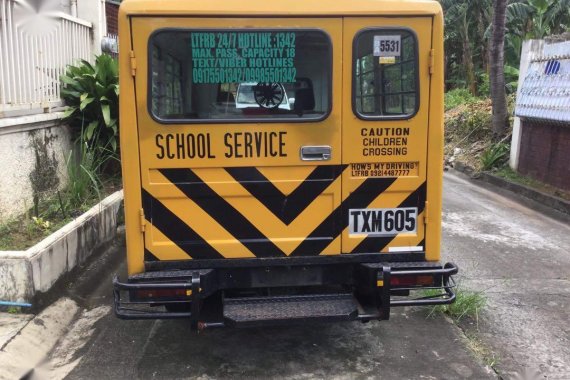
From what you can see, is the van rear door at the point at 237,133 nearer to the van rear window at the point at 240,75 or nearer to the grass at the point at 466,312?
the van rear window at the point at 240,75

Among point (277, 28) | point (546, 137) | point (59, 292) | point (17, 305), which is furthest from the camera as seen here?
point (546, 137)

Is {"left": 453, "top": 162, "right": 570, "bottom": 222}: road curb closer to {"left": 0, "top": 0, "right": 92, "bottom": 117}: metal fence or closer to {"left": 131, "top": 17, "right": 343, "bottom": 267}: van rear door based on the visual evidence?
{"left": 131, "top": 17, "right": 343, "bottom": 267}: van rear door

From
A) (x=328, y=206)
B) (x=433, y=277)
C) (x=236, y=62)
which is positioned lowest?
(x=433, y=277)

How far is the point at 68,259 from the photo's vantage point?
518cm

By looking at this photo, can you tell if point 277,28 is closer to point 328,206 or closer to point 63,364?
point 328,206

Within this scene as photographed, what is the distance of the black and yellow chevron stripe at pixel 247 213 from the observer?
12.0 ft

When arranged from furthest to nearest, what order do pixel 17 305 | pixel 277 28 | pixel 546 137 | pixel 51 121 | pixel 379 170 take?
pixel 546 137, pixel 51 121, pixel 17 305, pixel 379 170, pixel 277 28

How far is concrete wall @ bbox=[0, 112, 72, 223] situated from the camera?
18.1 ft

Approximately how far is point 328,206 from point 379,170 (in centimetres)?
42

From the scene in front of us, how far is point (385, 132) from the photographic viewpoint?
3730mm

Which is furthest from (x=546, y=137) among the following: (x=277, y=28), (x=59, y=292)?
(x=59, y=292)

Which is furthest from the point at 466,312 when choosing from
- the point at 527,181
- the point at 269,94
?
the point at 527,181

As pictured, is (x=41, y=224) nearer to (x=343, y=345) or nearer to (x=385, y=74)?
(x=343, y=345)

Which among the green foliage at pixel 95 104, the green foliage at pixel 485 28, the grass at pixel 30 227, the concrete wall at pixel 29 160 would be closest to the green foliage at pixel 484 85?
the green foliage at pixel 485 28
